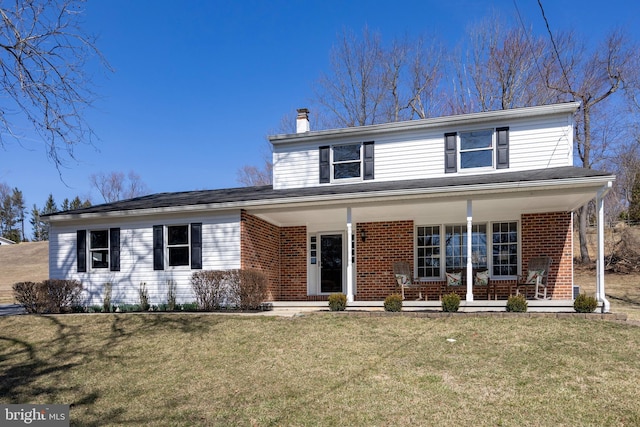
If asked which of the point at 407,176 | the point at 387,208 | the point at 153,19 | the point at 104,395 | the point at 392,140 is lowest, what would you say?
the point at 104,395

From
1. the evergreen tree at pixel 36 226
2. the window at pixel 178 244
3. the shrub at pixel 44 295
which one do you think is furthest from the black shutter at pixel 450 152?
the evergreen tree at pixel 36 226

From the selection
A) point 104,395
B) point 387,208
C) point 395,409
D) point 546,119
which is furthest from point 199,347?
point 546,119

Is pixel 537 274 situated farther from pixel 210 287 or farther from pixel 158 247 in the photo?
pixel 158 247

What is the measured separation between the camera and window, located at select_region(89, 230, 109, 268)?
44.8 feet

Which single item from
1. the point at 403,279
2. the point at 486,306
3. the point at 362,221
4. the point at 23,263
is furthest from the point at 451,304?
the point at 23,263

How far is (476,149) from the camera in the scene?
12.6 meters

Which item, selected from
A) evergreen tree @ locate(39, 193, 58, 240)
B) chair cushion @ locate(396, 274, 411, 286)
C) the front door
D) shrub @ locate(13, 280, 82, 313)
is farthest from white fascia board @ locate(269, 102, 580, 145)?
evergreen tree @ locate(39, 193, 58, 240)

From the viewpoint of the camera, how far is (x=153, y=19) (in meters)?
9.25

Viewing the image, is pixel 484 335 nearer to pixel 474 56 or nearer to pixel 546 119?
pixel 546 119

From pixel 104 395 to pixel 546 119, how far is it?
11.7 m

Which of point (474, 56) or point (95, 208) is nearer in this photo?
point (95, 208)

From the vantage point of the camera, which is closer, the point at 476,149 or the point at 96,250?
the point at 476,149

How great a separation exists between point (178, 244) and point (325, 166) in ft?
15.9

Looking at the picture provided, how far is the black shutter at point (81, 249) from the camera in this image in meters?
13.6
